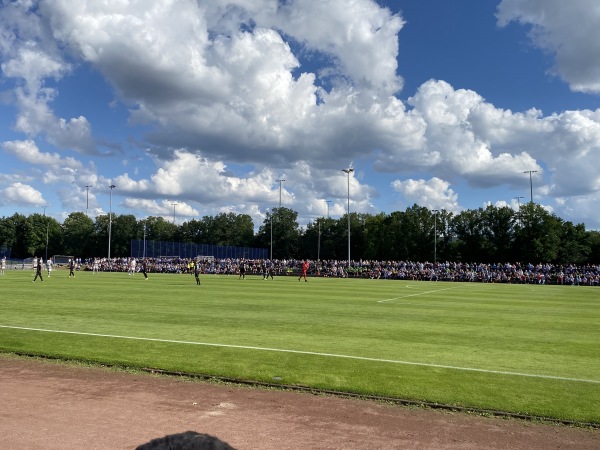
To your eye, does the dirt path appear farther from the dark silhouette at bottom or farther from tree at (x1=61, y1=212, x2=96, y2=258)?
tree at (x1=61, y1=212, x2=96, y2=258)

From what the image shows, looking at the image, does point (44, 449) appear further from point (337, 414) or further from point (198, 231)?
point (198, 231)

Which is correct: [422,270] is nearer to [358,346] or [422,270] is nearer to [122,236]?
[358,346]

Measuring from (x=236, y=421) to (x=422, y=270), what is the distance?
179 feet

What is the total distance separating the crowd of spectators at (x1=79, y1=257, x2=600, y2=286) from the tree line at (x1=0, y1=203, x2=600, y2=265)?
24334mm

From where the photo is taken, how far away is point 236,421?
7066 millimetres

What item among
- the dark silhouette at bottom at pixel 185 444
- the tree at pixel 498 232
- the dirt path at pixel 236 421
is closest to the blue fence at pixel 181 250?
the tree at pixel 498 232

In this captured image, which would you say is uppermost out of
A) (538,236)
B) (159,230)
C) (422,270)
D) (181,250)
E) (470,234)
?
(159,230)

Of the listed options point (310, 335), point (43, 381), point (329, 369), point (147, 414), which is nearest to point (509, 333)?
point (310, 335)

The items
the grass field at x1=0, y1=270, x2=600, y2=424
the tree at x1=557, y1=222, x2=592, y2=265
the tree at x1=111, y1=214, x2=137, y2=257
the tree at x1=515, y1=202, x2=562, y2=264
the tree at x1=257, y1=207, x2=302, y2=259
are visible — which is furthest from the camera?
the tree at x1=111, y1=214, x2=137, y2=257

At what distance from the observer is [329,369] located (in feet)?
32.4

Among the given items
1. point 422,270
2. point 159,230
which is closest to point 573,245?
point 422,270

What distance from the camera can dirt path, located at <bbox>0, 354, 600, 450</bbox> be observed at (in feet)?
20.8

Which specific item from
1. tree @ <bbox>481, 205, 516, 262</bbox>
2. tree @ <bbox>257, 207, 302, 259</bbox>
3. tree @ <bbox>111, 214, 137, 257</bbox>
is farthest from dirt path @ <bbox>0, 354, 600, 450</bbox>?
tree @ <bbox>111, 214, 137, 257</bbox>

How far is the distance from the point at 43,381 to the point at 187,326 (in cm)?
637
